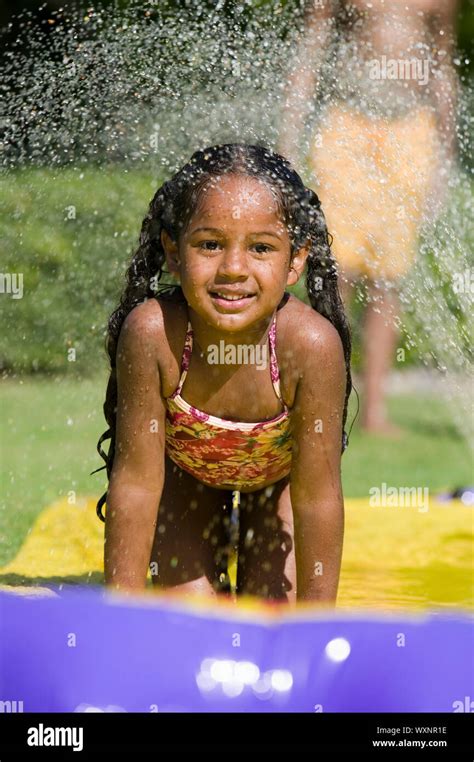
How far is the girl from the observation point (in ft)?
8.54

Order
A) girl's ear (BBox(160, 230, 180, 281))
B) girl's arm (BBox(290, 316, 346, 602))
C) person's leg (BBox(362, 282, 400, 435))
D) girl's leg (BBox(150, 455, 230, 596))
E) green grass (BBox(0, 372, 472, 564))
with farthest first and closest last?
person's leg (BBox(362, 282, 400, 435))
green grass (BBox(0, 372, 472, 564))
girl's leg (BBox(150, 455, 230, 596))
girl's ear (BBox(160, 230, 180, 281))
girl's arm (BBox(290, 316, 346, 602))

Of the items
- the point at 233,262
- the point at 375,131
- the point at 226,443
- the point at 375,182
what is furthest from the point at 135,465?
the point at 375,131

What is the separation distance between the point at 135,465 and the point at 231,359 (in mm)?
335

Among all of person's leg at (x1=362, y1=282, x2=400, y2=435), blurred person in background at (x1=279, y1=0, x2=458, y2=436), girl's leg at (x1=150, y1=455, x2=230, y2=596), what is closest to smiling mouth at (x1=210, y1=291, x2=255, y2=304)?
girl's leg at (x1=150, y1=455, x2=230, y2=596)

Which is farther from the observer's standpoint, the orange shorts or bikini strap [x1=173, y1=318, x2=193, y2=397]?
the orange shorts

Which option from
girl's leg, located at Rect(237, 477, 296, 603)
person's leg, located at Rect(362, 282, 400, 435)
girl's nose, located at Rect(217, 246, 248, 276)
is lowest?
girl's leg, located at Rect(237, 477, 296, 603)

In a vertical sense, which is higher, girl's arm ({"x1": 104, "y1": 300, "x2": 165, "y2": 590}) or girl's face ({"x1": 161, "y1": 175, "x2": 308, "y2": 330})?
girl's face ({"x1": 161, "y1": 175, "x2": 308, "y2": 330})

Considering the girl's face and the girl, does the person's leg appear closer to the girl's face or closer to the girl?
the girl

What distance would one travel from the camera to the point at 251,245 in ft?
8.54

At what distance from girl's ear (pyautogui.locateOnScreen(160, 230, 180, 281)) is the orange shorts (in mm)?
1425

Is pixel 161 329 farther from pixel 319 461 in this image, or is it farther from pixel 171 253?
pixel 319 461

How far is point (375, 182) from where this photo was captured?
4.69 m

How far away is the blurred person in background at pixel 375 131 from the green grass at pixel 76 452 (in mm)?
423
